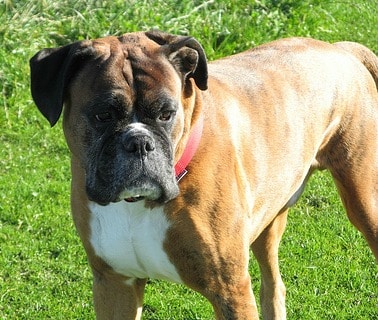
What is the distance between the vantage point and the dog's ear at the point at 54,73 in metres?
3.67

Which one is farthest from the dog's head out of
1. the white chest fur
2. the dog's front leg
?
the dog's front leg

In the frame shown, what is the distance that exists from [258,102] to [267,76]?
7.4 inches

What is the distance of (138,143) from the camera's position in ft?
11.5

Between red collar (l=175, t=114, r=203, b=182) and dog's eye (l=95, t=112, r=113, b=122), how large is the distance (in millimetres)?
360

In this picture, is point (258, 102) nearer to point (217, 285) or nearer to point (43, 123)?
point (217, 285)

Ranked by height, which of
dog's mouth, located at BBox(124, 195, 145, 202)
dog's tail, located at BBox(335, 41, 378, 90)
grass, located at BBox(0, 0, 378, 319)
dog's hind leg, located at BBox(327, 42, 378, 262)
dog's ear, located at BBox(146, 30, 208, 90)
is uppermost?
dog's ear, located at BBox(146, 30, 208, 90)

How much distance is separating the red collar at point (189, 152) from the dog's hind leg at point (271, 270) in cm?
116

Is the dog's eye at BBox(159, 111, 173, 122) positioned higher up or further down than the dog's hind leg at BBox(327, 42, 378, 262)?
higher up

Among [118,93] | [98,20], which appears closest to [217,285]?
[118,93]

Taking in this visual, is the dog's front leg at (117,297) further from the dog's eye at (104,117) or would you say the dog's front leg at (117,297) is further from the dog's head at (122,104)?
the dog's eye at (104,117)

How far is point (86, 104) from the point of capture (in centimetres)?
360

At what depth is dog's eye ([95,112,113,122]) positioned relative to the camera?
11.7 feet

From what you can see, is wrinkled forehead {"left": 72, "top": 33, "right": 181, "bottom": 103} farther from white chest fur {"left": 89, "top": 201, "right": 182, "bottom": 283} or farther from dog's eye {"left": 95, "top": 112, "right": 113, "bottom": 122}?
white chest fur {"left": 89, "top": 201, "right": 182, "bottom": 283}

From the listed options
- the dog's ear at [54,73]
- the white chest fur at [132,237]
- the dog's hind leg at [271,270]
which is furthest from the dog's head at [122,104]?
the dog's hind leg at [271,270]
